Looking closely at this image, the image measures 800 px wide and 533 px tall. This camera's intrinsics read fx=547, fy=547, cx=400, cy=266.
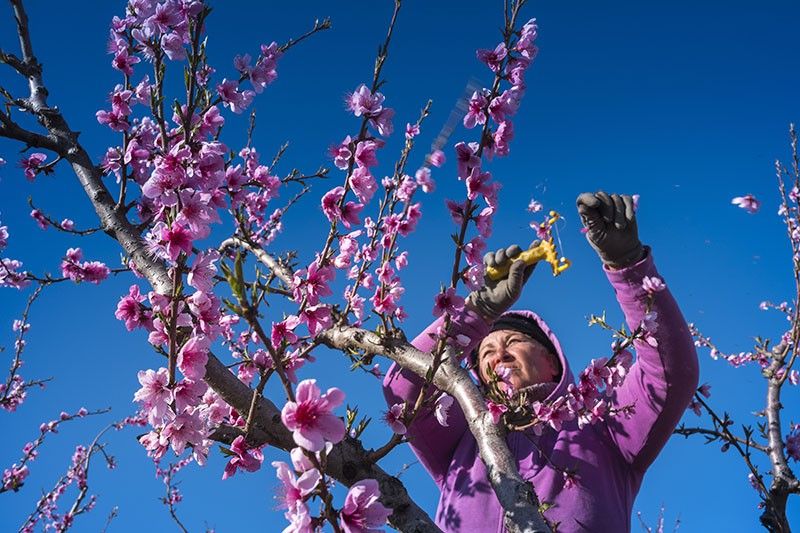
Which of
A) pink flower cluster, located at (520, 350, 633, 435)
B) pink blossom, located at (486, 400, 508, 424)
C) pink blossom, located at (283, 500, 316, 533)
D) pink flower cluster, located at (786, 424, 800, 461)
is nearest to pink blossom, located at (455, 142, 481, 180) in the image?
pink blossom, located at (486, 400, 508, 424)

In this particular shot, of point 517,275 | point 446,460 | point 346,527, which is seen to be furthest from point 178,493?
point 346,527

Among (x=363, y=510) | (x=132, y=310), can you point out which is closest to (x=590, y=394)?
(x=363, y=510)

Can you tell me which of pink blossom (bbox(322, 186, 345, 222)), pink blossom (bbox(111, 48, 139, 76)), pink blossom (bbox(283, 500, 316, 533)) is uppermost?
pink blossom (bbox(111, 48, 139, 76))

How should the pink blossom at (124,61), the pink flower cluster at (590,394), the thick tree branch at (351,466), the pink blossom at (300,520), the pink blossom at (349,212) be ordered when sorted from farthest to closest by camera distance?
the pink blossom at (124,61)
the pink blossom at (349,212)
the pink flower cluster at (590,394)
the thick tree branch at (351,466)
the pink blossom at (300,520)

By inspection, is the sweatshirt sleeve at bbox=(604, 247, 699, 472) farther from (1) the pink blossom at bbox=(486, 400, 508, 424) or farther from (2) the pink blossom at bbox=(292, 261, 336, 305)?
(2) the pink blossom at bbox=(292, 261, 336, 305)

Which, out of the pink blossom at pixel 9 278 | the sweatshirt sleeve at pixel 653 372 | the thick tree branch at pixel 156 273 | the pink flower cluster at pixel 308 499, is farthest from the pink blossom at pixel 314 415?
the pink blossom at pixel 9 278

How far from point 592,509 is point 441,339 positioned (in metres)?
1.20

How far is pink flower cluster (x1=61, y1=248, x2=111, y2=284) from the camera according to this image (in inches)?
106

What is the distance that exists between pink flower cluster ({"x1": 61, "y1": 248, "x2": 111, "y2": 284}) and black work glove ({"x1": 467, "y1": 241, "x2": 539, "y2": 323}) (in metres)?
1.81

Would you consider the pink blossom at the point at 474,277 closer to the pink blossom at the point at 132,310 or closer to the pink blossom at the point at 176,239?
the pink blossom at the point at 176,239

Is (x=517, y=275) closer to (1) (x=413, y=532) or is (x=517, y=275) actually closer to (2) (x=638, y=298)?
(2) (x=638, y=298)

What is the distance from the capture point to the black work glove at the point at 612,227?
2113 mm

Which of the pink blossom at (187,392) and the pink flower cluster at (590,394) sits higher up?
the pink flower cluster at (590,394)

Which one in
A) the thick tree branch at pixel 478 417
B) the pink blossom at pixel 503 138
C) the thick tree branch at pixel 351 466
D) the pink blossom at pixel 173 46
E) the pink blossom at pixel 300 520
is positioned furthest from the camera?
the pink blossom at pixel 173 46
